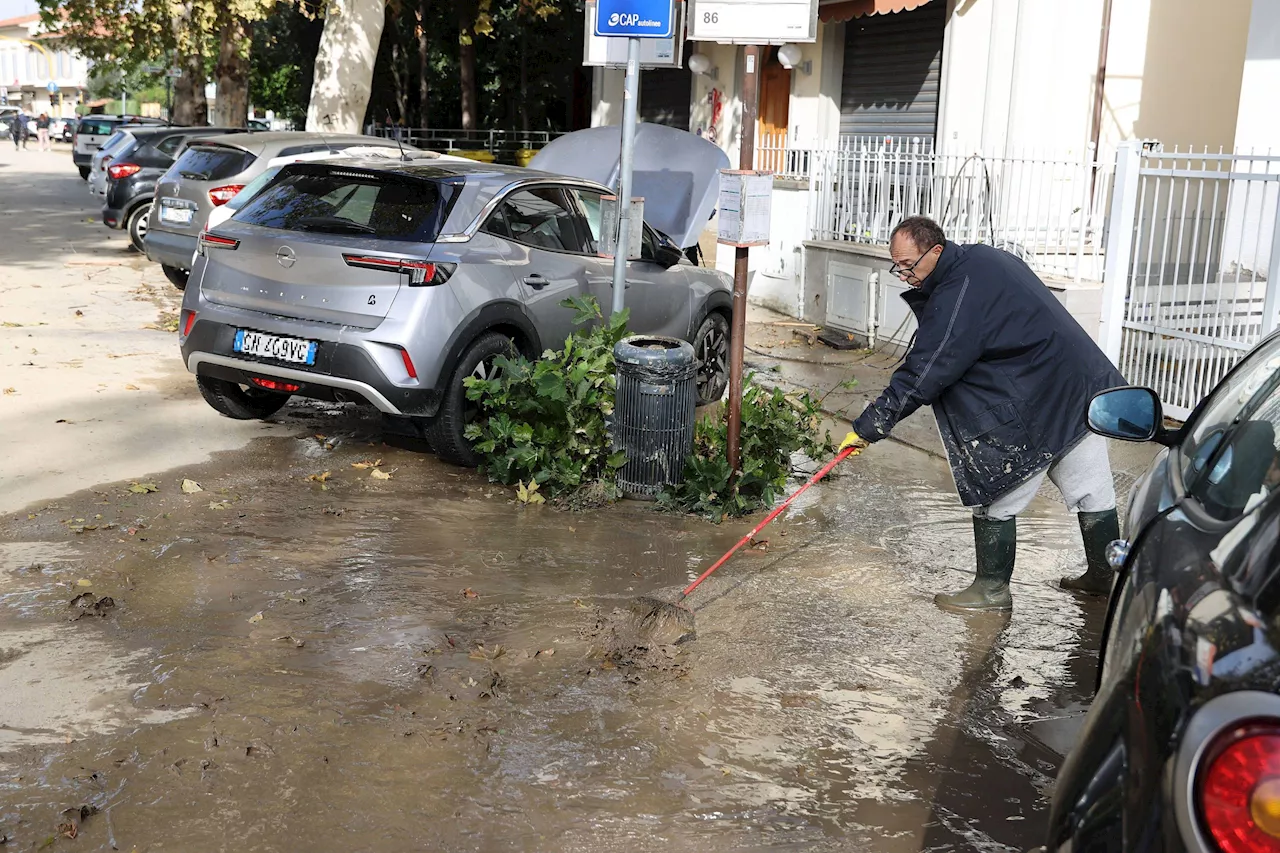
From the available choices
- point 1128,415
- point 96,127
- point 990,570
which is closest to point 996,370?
point 990,570

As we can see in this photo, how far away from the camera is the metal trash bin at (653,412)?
22.0ft

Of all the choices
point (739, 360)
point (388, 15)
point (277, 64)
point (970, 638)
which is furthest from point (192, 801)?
point (277, 64)

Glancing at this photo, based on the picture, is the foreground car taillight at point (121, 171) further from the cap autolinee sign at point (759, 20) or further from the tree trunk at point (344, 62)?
the cap autolinee sign at point (759, 20)

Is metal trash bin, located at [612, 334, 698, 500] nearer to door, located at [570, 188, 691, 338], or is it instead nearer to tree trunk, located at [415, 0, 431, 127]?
door, located at [570, 188, 691, 338]

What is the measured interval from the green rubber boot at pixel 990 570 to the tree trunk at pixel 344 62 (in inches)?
591

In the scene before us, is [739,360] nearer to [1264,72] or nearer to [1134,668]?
[1134,668]

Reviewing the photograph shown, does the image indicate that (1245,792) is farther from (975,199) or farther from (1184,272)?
(975,199)

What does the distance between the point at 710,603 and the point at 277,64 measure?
36.3 m

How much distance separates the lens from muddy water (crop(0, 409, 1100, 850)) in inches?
146

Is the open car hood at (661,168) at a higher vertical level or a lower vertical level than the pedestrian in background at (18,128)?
lower

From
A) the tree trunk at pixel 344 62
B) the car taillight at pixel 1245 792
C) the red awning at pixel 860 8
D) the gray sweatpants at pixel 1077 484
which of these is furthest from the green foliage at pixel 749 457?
the tree trunk at pixel 344 62

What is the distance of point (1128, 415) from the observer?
133 inches

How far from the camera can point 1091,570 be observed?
19.0ft

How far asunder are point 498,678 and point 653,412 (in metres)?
2.39
